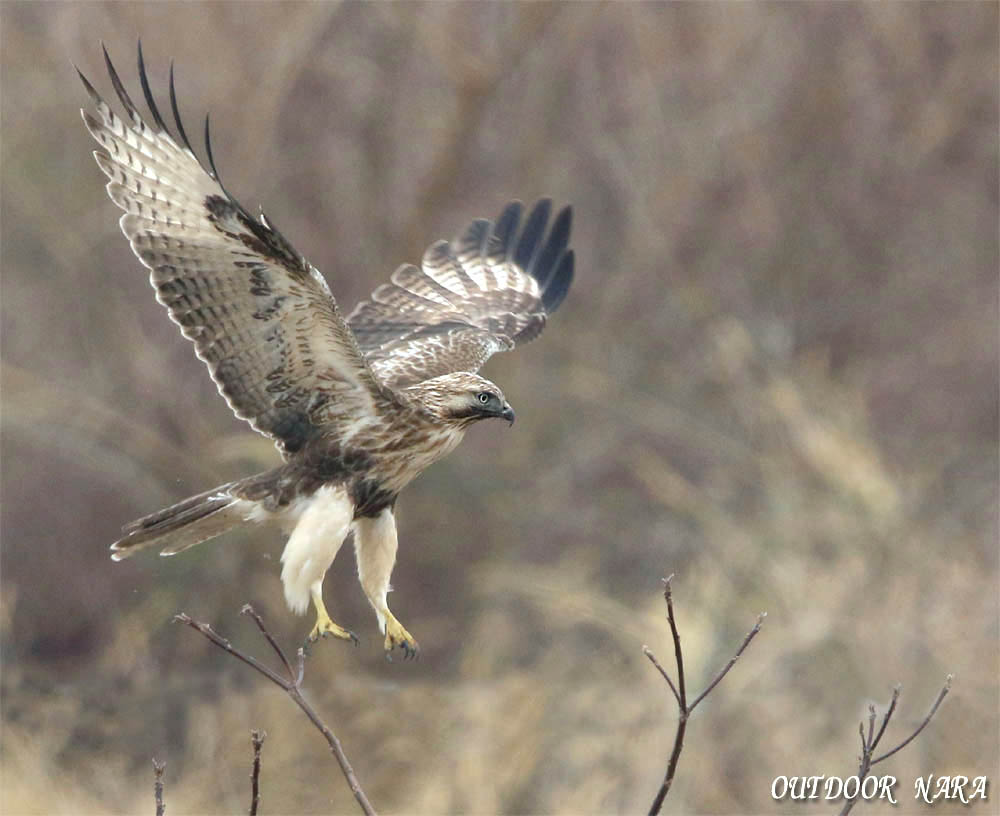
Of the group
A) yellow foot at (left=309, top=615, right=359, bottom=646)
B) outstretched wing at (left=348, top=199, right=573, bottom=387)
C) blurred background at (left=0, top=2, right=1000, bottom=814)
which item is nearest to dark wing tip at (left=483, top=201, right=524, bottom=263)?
outstretched wing at (left=348, top=199, right=573, bottom=387)

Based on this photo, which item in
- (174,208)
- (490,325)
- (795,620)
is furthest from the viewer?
(795,620)

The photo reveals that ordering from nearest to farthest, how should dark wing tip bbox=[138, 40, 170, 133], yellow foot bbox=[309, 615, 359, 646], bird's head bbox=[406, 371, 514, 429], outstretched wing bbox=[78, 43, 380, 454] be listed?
dark wing tip bbox=[138, 40, 170, 133] → yellow foot bbox=[309, 615, 359, 646] → outstretched wing bbox=[78, 43, 380, 454] → bird's head bbox=[406, 371, 514, 429]

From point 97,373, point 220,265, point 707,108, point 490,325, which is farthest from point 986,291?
point 220,265

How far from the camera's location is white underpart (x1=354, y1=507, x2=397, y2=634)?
5137 mm

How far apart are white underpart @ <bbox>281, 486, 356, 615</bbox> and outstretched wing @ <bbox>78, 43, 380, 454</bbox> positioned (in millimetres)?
292

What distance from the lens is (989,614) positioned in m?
9.45

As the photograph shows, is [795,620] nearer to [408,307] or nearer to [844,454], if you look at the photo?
[844,454]

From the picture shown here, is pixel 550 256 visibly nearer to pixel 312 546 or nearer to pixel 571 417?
pixel 312 546

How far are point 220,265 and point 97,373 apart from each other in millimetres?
6653

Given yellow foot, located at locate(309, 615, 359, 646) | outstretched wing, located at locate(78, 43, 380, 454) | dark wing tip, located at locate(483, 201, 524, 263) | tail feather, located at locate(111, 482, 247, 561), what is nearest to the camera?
yellow foot, located at locate(309, 615, 359, 646)

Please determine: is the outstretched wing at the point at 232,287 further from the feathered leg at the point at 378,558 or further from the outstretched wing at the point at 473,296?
the outstretched wing at the point at 473,296

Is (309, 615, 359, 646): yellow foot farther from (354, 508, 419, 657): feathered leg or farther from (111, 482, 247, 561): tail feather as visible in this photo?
(111, 482, 247, 561): tail feather

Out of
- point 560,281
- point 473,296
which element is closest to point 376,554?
point 473,296

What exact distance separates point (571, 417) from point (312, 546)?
774cm
